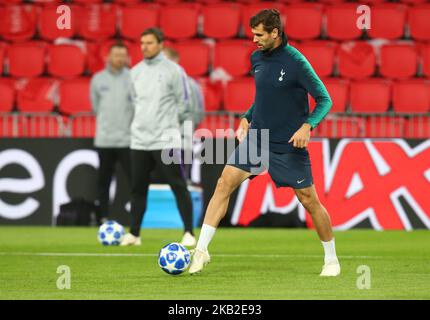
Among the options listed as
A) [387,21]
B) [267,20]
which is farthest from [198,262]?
[387,21]

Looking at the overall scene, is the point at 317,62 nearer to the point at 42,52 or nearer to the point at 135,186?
the point at 42,52

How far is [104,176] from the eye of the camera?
14109 mm

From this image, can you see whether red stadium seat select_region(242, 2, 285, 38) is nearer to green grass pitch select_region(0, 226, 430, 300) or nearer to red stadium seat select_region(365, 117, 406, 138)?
red stadium seat select_region(365, 117, 406, 138)

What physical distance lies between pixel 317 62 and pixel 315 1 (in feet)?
6.36

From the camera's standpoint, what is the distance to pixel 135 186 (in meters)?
11.7

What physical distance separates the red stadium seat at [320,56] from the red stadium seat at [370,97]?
689 millimetres

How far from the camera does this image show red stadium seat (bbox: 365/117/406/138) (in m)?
15.0

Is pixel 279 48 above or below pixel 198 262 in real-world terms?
above

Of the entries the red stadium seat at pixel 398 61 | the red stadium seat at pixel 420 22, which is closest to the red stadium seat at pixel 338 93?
the red stadium seat at pixel 398 61

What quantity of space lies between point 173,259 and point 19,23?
1050 cm

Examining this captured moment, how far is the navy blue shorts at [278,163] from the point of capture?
27.8 ft

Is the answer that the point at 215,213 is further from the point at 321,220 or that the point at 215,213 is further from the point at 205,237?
the point at 321,220

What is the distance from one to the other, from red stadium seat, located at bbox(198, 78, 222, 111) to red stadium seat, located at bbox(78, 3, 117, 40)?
2.26m

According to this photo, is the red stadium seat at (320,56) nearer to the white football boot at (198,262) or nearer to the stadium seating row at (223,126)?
the stadium seating row at (223,126)
